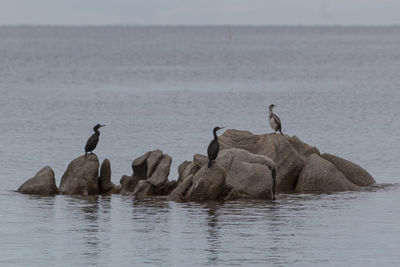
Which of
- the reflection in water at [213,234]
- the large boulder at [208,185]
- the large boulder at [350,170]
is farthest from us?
the large boulder at [350,170]

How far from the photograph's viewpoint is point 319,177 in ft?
112

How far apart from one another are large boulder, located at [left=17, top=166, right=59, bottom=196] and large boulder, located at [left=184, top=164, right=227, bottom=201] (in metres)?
4.85

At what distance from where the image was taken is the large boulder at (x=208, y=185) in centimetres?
3097

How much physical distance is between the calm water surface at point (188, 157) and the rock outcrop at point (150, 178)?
2.56ft

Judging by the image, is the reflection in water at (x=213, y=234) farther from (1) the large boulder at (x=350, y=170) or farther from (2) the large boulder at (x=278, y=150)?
(1) the large boulder at (x=350, y=170)

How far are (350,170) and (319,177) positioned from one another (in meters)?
2.25

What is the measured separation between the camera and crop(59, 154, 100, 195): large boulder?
110 feet

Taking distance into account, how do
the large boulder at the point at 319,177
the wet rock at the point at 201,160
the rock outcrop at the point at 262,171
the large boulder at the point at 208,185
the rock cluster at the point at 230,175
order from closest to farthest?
1. the large boulder at the point at 208,185
2. the rock outcrop at the point at 262,171
3. the rock cluster at the point at 230,175
4. the wet rock at the point at 201,160
5. the large boulder at the point at 319,177

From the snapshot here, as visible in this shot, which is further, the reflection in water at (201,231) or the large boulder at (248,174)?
the large boulder at (248,174)

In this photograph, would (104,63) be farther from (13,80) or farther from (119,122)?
(119,122)

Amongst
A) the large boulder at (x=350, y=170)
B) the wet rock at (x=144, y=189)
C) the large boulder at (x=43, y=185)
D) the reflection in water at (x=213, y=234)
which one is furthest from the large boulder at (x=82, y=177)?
the large boulder at (x=350, y=170)

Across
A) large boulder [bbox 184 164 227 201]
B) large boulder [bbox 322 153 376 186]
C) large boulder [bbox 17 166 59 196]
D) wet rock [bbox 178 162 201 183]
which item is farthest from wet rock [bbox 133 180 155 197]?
large boulder [bbox 322 153 376 186]

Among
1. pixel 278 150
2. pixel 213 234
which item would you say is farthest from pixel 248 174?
pixel 213 234

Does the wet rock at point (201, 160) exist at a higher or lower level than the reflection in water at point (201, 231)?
higher
